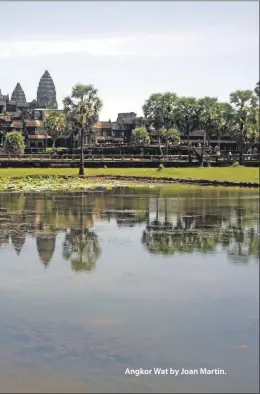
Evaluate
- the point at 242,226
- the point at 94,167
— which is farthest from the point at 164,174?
the point at 242,226

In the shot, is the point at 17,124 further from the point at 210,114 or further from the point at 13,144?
the point at 210,114

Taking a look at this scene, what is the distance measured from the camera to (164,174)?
70812 millimetres

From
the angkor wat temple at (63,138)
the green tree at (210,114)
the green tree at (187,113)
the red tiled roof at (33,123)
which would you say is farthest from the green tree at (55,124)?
the green tree at (210,114)

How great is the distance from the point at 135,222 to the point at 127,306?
662 inches

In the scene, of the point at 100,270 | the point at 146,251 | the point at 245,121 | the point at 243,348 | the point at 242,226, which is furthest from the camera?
the point at 245,121

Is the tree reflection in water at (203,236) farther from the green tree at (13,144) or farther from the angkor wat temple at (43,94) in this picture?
the angkor wat temple at (43,94)

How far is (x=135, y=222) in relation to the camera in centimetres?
→ 3175

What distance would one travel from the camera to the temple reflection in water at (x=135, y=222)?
23.2 metres

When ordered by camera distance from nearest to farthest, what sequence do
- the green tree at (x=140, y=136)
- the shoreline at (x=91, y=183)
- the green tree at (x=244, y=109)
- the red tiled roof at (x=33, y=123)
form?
the shoreline at (x=91, y=183), the green tree at (x=244, y=109), the green tree at (x=140, y=136), the red tiled roof at (x=33, y=123)

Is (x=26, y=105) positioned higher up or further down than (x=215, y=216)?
higher up

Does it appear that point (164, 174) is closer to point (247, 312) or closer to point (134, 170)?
point (134, 170)

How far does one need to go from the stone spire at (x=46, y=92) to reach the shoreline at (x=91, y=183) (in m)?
115

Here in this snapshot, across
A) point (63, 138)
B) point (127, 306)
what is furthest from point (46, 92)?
point (127, 306)

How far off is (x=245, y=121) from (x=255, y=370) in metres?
83.2
